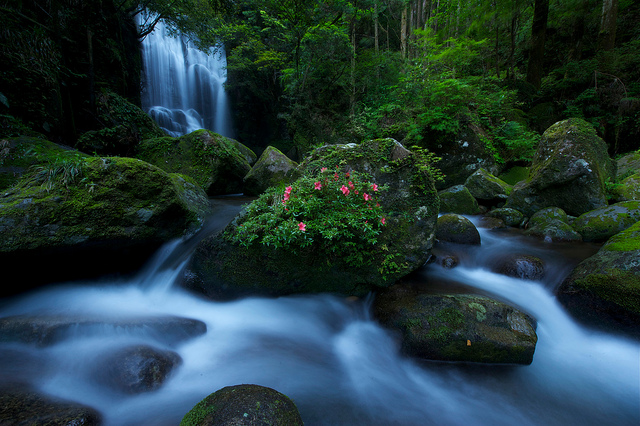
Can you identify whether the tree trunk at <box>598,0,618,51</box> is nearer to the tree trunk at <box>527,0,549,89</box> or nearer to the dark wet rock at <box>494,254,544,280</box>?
the tree trunk at <box>527,0,549,89</box>

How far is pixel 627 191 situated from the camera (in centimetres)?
613

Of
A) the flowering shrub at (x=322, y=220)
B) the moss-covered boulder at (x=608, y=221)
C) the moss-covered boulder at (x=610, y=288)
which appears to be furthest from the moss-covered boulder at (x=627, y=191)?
the flowering shrub at (x=322, y=220)

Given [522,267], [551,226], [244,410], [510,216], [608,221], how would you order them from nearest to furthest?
[244,410] < [522,267] < [608,221] < [551,226] < [510,216]

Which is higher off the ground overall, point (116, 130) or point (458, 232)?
point (116, 130)

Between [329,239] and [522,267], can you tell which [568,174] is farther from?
[329,239]

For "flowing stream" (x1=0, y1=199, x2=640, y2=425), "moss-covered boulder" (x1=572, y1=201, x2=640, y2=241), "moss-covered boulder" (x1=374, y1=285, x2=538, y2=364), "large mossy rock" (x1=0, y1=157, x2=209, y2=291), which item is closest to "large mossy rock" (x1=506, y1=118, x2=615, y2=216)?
"moss-covered boulder" (x1=572, y1=201, x2=640, y2=241)

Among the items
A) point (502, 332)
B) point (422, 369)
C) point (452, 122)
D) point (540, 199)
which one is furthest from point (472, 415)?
point (452, 122)

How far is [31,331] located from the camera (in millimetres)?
2697

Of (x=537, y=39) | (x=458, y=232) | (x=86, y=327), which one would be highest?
(x=537, y=39)

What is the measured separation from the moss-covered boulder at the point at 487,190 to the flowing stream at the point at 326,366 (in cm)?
432

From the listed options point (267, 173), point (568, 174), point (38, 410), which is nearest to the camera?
point (38, 410)

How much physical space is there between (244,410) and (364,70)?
14072 millimetres

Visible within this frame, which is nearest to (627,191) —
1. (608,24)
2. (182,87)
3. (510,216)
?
(510,216)

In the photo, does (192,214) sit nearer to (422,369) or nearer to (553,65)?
(422,369)
